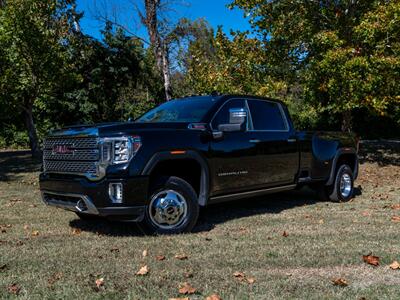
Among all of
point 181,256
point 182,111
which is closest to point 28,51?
point 182,111

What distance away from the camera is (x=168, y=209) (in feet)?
20.4

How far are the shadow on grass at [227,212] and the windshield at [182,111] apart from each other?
5.08ft

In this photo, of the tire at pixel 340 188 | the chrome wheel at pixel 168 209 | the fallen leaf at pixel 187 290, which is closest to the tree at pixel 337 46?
the tire at pixel 340 188

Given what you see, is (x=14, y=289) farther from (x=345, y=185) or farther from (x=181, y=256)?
(x=345, y=185)

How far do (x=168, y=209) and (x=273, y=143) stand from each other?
226 cm

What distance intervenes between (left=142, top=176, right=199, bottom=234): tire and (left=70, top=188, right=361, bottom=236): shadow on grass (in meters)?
0.31

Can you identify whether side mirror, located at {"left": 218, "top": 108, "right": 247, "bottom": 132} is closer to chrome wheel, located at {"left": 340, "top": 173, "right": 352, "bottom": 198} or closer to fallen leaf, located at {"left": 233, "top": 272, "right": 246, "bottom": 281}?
fallen leaf, located at {"left": 233, "top": 272, "right": 246, "bottom": 281}

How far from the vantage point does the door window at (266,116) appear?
7594 mm

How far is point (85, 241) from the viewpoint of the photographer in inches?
237

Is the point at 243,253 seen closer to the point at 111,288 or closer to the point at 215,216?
the point at 111,288

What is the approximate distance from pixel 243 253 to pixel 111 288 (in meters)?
1.71

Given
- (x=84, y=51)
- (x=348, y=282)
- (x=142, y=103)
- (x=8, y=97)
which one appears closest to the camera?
(x=348, y=282)

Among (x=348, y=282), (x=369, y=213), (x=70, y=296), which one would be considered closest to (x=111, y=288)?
(x=70, y=296)

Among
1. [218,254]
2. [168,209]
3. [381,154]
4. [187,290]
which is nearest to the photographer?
[187,290]
